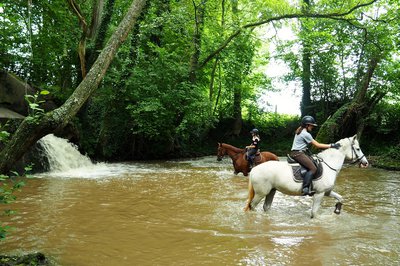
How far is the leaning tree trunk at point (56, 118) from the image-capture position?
6211 mm

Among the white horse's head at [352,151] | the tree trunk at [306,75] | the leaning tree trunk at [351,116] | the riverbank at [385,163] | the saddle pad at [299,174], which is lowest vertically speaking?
the riverbank at [385,163]

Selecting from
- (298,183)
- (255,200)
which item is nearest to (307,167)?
(298,183)

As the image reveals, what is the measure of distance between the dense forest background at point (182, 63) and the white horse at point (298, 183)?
10.9 metres

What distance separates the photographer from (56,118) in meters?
7.24

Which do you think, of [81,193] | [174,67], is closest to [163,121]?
[174,67]

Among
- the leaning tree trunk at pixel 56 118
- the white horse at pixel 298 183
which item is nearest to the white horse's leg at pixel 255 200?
the white horse at pixel 298 183

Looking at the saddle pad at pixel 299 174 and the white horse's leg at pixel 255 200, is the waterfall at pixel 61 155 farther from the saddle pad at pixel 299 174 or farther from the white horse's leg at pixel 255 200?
the saddle pad at pixel 299 174

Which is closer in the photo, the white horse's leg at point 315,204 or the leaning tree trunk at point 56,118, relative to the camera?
the leaning tree trunk at point 56,118

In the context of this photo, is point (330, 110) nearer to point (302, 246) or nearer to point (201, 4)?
point (201, 4)

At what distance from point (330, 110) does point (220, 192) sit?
17.6 meters

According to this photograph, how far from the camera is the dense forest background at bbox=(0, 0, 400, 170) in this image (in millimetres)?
17453

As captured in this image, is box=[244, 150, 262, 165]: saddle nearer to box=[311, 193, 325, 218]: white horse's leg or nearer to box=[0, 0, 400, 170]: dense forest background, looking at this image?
box=[311, 193, 325, 218]: white horse's leg

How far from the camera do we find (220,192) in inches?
416

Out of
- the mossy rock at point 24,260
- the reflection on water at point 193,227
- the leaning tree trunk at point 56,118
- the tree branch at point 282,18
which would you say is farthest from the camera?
the tree branch at point 282,18
